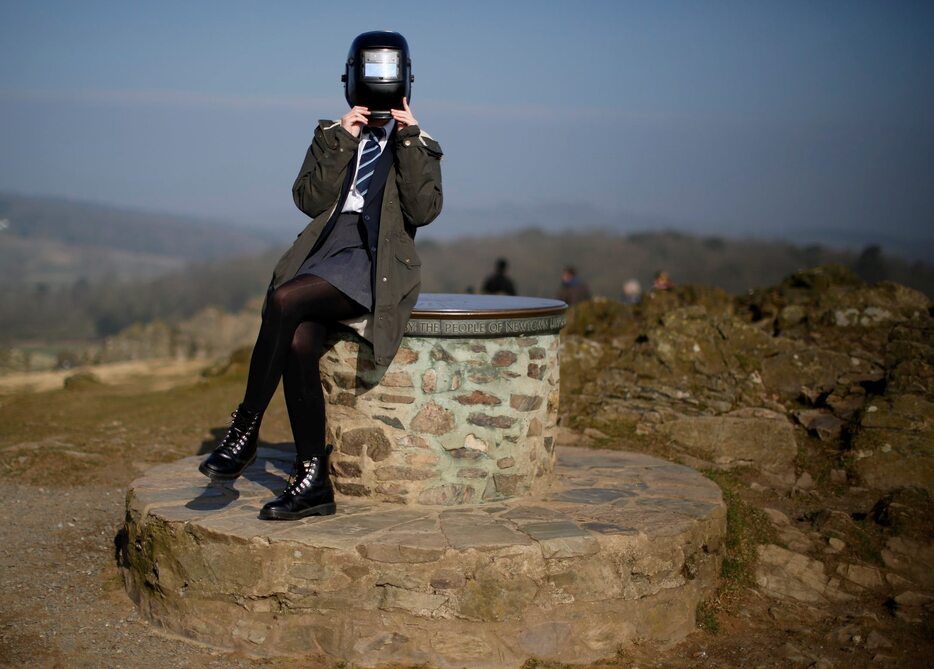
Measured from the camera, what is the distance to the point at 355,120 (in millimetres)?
5191

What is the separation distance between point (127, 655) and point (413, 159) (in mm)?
2861

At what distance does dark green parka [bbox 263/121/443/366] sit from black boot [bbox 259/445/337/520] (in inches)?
26.1

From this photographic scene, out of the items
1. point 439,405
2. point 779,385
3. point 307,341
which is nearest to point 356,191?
point 307,341

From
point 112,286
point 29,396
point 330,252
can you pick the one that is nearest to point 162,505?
point 330,252

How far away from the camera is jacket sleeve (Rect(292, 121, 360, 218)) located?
5.14 m

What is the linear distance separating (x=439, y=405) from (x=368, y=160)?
1407 mm

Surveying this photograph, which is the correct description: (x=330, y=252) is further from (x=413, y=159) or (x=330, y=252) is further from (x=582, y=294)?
(x=582, y=294)

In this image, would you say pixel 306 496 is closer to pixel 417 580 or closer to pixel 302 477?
pixel 302 477

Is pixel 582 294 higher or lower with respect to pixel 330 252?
lower

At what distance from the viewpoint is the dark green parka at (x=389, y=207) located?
506 centimetres

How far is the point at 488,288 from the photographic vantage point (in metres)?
17.0

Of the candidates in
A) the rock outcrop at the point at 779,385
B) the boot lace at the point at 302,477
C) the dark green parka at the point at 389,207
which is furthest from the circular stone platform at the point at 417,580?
the rock outcrop at the point at 779,385

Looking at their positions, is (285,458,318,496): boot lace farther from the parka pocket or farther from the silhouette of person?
the silhouette of person

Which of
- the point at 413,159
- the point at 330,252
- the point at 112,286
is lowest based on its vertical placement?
the point at 112,286
